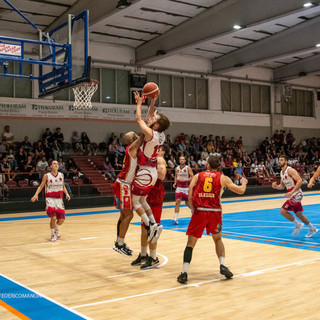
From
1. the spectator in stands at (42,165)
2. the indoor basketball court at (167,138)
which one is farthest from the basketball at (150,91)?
the spectator in stands at (42,165)

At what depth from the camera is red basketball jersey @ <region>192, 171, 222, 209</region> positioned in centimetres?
591

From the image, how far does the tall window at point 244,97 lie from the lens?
2769cm

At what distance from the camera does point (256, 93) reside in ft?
95.8

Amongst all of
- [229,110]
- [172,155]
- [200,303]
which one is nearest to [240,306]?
[200,303]

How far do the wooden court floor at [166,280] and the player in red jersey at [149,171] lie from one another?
79 cm

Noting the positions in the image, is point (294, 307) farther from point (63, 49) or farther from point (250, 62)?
point (250, 62)

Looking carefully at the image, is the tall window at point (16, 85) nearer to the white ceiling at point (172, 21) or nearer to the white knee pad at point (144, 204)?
the white ceiling at point (172, 21)

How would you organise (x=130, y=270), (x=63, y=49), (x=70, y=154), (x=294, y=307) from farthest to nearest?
(x=70, y=154)
(x=63, y=49)
(x=130, y=270)
(x=294, y=307)

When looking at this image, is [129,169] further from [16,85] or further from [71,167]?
[16,85]

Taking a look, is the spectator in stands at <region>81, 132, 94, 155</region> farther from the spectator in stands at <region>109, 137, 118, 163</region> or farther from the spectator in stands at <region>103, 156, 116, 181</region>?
the spectator in stands at <region>103, 156, 116, 181</region>

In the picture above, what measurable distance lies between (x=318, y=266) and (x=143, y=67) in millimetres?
18860

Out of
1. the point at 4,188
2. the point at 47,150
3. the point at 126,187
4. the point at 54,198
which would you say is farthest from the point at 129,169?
the point at 47,150

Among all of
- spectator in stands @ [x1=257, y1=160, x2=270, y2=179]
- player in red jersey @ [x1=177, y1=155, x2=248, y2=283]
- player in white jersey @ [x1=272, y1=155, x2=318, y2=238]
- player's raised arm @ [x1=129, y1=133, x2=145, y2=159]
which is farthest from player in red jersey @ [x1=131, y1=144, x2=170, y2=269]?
spectator in stands @ [x1=257, y1=160, x2=270, y2=179]

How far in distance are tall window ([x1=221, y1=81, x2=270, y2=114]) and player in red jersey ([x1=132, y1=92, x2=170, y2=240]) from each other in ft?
71.0
